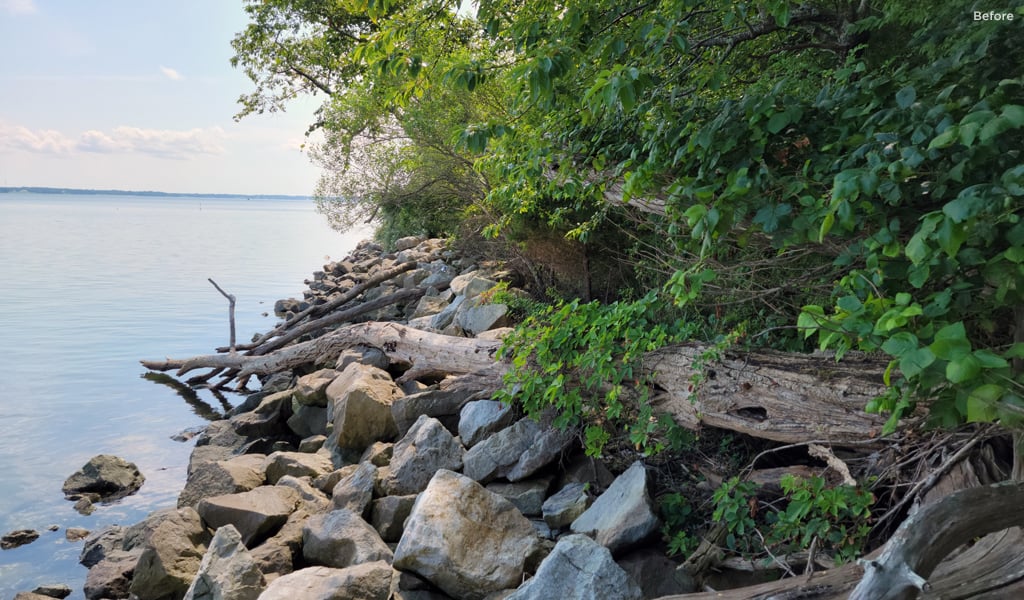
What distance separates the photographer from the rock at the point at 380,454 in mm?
6289

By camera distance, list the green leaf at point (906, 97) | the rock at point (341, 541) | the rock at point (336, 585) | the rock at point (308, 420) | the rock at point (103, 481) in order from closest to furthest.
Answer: the green leaf at point (906, 97) → the rock at point (336, 585) → the rock at point (341, 541) → the rock at point (103, 481) → the rock at point (308, 420)

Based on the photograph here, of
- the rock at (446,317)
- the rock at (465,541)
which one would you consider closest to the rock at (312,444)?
the rock at (446,317)

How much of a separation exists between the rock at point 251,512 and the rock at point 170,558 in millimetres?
134

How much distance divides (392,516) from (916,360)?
4061 millimetres

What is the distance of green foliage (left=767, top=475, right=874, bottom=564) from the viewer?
3377mm

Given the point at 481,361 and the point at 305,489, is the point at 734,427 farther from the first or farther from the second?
the point at 305,489

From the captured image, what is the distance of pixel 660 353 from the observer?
482cm

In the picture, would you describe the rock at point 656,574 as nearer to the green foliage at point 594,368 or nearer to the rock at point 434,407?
the green foliage at point 594,368

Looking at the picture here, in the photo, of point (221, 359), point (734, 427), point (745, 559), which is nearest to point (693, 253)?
point (734, 427)

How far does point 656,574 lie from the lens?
159 inches

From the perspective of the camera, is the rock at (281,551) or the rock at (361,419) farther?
the rock at (361,419)

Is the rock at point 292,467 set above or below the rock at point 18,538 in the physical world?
above

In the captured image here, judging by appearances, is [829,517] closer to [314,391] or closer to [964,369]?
[964,369]

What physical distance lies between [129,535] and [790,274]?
603 cm
